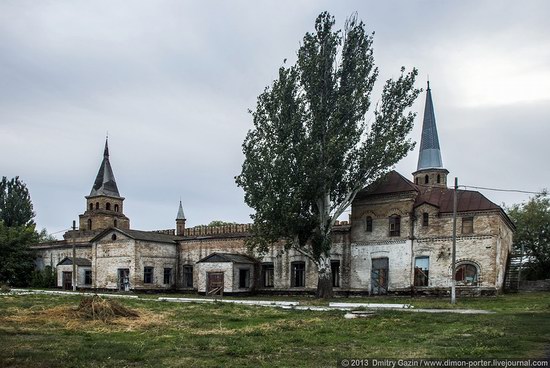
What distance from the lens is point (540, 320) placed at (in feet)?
53.4

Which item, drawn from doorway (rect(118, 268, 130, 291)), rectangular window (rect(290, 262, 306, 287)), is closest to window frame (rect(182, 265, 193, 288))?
doorway (rect(118, 268, 130, 291))

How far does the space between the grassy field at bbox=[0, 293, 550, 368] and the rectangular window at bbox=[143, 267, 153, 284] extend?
23810 millimetres

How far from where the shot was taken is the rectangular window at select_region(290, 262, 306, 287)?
123 feet

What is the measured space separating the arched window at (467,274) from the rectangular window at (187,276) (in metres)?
21.2

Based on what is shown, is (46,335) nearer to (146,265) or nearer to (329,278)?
(329,278)

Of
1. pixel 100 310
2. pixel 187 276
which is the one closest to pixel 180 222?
pixel 187 276

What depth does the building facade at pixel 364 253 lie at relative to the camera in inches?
1250

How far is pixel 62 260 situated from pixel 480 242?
115ft

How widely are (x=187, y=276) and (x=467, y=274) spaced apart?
72.9ft

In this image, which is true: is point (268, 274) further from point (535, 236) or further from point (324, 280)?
point (535, 236)

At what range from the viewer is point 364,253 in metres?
35.0

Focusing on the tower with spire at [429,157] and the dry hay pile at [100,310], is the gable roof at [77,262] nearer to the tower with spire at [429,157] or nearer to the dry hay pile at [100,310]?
the tower with spire at [429,157]

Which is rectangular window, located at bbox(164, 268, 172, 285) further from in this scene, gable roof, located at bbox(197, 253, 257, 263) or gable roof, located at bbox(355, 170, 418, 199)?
gable roof, located at bbox(355, 170, 418, 199)

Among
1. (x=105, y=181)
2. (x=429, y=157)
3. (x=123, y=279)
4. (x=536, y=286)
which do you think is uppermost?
(x=429, y=157)
